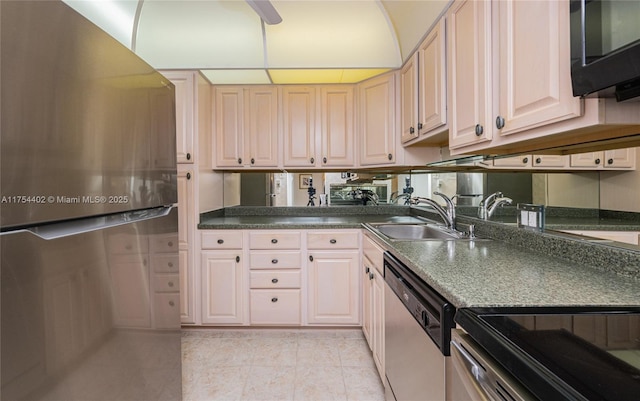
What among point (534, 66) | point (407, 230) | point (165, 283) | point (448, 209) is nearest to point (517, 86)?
point (534, 66)

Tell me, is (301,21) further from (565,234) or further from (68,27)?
(565,234)

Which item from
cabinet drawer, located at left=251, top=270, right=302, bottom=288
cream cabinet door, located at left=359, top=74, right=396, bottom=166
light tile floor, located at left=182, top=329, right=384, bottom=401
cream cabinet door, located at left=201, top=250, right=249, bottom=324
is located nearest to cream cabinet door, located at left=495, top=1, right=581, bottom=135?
cream cabinet door, located at left=359, top=74, right=396, bottom=166

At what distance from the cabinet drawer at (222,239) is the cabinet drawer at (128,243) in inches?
53.4

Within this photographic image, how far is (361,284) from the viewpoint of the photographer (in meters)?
2.46

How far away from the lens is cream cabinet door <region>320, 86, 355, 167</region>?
2793 millimetres

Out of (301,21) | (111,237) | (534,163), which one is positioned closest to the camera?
(111,237)

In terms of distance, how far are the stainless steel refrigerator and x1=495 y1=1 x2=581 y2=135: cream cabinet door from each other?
137 cm

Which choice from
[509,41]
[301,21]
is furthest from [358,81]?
[509,41]

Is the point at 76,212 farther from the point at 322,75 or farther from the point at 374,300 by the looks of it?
the point at 322,75

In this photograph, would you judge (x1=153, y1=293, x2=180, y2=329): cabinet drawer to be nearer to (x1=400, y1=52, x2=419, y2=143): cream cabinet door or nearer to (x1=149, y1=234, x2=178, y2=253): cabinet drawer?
(x1=149, y1=234, x2=178, y2=253): cabinet drawer

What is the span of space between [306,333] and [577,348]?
2247 millimetres

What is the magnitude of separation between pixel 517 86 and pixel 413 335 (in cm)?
102

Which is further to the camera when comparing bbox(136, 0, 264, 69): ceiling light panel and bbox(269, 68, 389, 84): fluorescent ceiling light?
bbox(269, 68, 389, 84): fluorescent ceiling light

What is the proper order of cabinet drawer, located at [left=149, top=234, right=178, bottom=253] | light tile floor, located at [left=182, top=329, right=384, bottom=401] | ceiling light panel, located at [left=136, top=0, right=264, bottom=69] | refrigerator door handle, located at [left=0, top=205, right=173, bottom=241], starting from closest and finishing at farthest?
refrigerator door handle, located at [left=0, top=205, right=173, bottom=241] < cabinet drawer, located at [left=149, top=234, right=178, bottom=253] < light tile floor, located at [left=182, top=329, right=384, bottom=401] < ceiling light panel, located at [left=136, top=0, right=264, bottom=69]
